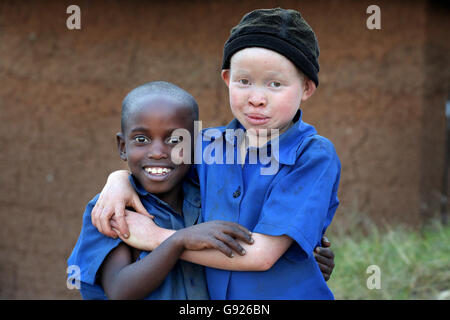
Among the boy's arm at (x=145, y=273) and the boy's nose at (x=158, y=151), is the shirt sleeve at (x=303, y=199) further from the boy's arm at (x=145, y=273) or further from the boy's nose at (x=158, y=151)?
the boy's nose at (x=158, y=151)

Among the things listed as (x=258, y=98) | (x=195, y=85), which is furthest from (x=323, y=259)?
(x=195, y=85)

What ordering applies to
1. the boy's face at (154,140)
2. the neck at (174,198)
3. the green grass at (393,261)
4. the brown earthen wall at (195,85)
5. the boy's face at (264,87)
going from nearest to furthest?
the boy's face at (264,87) → the boy's face at (154,140) → the neck at (174,198) → the green grass at (393,261) → the brown earthen wall at (195,85)

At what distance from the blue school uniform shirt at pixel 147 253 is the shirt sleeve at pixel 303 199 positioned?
0.99ft

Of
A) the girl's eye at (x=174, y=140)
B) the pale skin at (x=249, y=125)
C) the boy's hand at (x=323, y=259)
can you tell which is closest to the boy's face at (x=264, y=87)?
the pale skin at (x=249, y=125)

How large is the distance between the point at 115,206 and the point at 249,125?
1.75 ft

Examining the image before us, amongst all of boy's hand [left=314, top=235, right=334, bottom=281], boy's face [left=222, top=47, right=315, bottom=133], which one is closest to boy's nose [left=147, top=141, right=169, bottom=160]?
boy's face [left=222, top=47, right=315, bottom=133]

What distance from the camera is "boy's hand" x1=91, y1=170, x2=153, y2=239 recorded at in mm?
1763

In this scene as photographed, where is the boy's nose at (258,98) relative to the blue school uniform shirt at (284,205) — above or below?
above

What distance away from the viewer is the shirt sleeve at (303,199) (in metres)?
1.66

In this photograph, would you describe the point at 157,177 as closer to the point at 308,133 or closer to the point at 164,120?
the point at 164,120

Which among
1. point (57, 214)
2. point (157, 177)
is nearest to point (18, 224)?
point (57, 214)

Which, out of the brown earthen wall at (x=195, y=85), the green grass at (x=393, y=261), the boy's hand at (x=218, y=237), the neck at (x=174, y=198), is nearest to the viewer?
the boy's hand at (x=218, y=237)

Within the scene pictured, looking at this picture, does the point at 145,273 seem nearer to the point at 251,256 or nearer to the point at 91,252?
the point at 91,252

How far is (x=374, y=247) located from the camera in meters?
4.30
